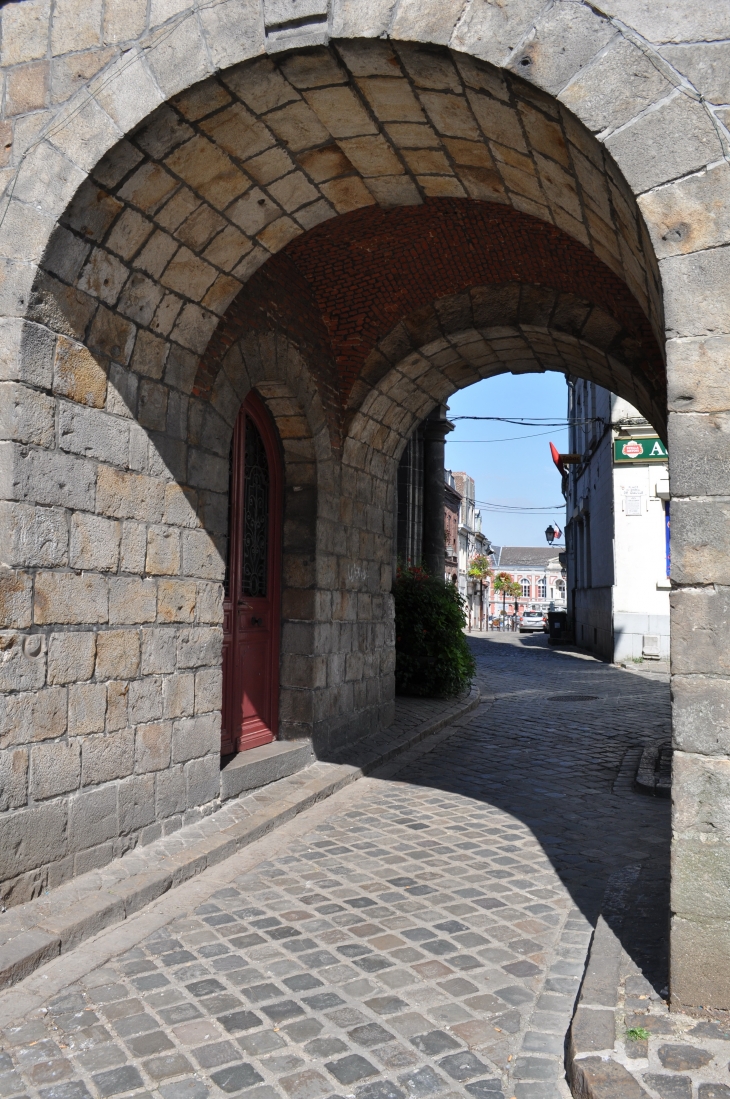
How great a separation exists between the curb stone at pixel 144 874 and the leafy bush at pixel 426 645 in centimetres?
424

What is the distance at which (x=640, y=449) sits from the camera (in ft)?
50.8

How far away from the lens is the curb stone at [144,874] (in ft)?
10.8

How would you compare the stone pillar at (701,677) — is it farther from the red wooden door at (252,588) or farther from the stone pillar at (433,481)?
the stone pillar at (433,481)

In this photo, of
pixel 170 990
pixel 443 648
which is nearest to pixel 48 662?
pixel 170 990

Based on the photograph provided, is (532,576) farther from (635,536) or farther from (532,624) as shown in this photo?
(635,536)

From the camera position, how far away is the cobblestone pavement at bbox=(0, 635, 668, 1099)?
2.54 m

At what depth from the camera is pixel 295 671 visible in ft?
21.6

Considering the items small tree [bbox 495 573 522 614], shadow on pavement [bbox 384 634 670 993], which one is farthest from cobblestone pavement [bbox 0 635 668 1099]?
small tree [bbox 495 573 522 614]

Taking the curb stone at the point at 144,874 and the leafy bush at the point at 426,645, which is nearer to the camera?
the curb stone at the point at 144,874

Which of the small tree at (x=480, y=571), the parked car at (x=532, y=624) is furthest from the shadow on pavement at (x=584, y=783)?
the small tree at (x=480, y=571)

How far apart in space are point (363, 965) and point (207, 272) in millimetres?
3566

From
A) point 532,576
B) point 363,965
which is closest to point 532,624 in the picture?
point 532,576

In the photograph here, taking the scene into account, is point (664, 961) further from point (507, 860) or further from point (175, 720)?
point (175, 720)

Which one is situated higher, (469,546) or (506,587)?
(469,546)
